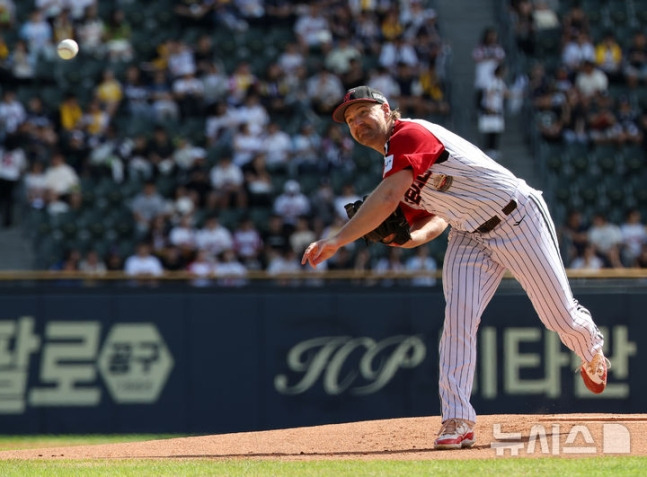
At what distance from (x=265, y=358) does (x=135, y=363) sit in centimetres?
121

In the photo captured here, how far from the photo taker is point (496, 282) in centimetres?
662

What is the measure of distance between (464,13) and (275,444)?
12306mm

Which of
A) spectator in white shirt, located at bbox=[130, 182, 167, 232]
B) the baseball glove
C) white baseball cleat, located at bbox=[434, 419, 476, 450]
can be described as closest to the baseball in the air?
spectator in white shirt, located at bbox=[130, 182, 167, 232]

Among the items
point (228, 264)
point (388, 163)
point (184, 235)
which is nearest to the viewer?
point (388, 163)

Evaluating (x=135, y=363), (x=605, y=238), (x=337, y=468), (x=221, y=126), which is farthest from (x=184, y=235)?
(x=337, y=468)

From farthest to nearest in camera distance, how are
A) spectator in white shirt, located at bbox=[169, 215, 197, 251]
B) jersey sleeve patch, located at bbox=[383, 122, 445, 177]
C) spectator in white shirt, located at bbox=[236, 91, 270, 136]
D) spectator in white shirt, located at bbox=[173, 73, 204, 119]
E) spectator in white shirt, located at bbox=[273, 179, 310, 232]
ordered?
spectator in white shirt, located at bbox=[173, 73, 204, 119] < spectator in white shirt, located at bbox=[236, 91, 270, 136] < spectator in white shirt, located at bbox=[273, 179, 310, 232] < spectator in white shirt, located at bbox=[169, 215, 197, 251] < jersey sleeve patch, located at bbox=[383, 122, 445, 177]

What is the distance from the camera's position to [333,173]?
48.2 feet

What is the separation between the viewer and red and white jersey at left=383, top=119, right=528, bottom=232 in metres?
6.16

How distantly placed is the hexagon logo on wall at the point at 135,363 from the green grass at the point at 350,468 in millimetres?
5211

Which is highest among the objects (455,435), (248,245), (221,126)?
(221,126)

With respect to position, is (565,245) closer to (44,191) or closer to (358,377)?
(358,377)

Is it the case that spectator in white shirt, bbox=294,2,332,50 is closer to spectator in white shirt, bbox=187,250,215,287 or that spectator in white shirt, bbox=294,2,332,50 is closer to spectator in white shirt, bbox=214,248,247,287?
spectator in white shirt, bbox=214,248,247,287

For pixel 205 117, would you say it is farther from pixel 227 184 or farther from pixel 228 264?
pixel 228 264

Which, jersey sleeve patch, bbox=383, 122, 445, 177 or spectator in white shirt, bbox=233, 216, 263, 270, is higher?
jersey sleeve patch, bbox=383, 122, 445, 177
